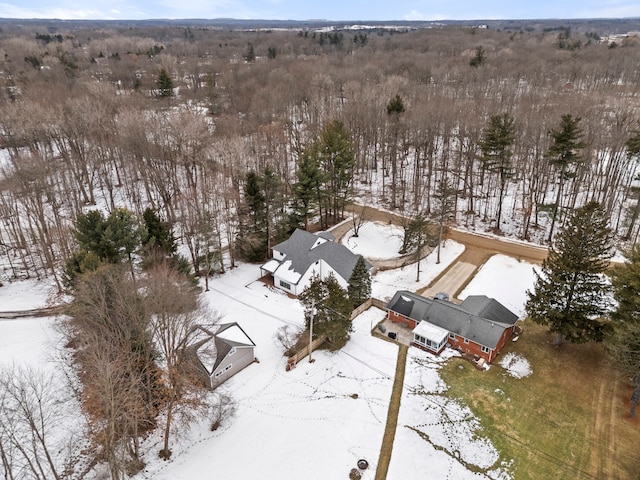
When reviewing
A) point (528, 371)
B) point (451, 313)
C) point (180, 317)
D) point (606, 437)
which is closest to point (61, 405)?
point (180, 317)

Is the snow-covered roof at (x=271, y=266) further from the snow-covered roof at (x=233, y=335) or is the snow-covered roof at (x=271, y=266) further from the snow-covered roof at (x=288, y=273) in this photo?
the snow-covered roof at (x=233, y=335)

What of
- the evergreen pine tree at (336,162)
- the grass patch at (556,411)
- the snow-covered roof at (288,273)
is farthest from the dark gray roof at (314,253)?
the grass patch at (556,411)

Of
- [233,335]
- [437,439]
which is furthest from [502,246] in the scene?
[233,335]

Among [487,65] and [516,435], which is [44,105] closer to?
[516,435]

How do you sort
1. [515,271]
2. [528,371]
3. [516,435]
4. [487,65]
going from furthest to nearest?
[487,65], [515,271], [528,371], [516,435]

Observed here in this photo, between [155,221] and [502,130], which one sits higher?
[502,130]

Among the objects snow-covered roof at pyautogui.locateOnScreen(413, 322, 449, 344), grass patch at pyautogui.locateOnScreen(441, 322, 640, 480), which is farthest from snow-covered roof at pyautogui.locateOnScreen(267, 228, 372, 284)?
grass patch at pyautogui.locateOnScreen(441, 322, 640, 480)

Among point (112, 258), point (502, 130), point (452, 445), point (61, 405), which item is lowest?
point (452, 445)
